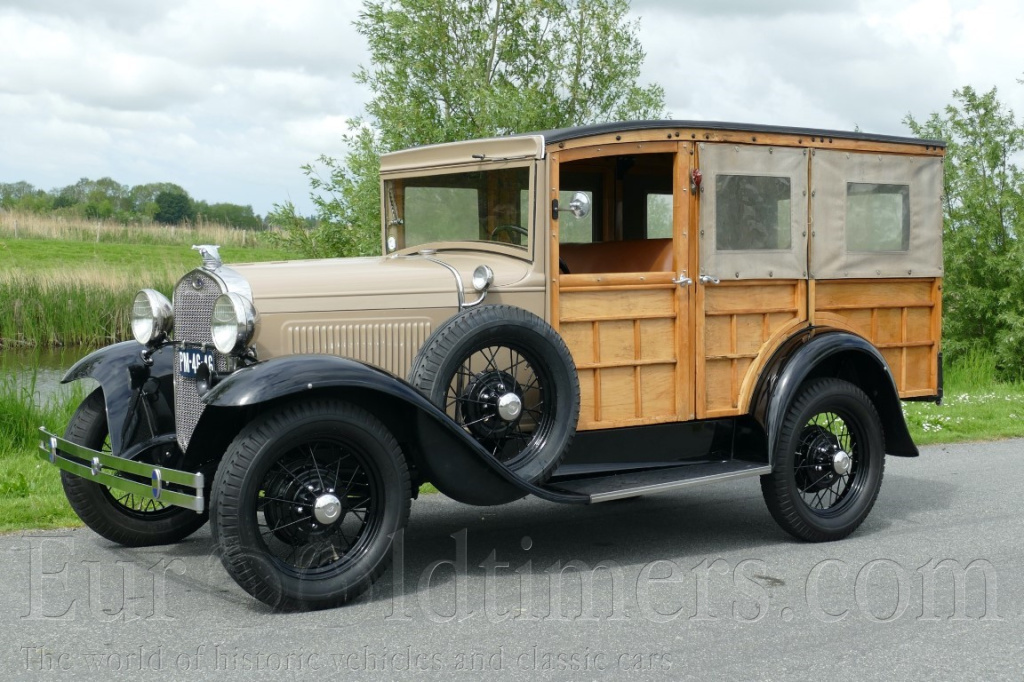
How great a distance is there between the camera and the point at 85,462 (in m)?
4.91

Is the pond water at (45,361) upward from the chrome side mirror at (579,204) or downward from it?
downward

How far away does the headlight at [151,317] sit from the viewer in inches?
210

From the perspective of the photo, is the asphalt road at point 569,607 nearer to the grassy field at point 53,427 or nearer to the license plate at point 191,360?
the grassy field at point 53,427

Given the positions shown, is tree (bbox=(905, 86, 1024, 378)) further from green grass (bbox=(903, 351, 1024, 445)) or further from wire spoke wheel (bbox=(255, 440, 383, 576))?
wire spoke wheel (bbox=(255, 440, 383, 576))

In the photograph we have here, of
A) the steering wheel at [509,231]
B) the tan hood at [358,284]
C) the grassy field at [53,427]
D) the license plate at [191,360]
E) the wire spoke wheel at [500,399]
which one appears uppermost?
the steering wheel at [509,231]

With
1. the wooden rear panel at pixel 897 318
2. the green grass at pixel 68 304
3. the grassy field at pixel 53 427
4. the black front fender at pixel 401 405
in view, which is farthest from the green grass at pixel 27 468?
the green grass at pixel 68 304

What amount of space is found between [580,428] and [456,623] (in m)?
1.42

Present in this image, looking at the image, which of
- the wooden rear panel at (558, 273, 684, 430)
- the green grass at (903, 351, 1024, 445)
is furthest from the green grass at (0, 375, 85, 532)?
the green grass at (903, 351, 1024, 445)

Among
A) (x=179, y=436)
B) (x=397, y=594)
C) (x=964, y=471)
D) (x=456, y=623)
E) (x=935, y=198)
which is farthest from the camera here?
(x=964, y=471)


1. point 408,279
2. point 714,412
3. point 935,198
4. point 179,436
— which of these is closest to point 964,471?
point 935,198

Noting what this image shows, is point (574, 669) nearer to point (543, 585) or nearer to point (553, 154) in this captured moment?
point (543, 585)

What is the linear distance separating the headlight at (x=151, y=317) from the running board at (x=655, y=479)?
6.83ft

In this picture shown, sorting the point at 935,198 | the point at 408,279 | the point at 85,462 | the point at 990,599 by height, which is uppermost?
the point at 935,198

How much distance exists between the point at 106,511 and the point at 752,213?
3.69m
